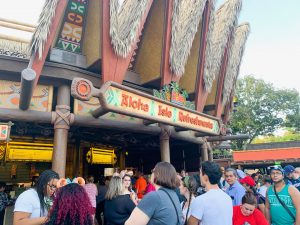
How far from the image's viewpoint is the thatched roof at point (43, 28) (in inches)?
261

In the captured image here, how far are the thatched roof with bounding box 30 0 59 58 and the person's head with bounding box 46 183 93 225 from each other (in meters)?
5.20

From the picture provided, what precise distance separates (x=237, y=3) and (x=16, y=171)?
13.2 m

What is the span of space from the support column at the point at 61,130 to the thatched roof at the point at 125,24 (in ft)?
6.68

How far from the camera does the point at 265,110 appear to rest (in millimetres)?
38312

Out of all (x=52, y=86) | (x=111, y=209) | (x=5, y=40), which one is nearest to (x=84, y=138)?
(x=52, y=86)

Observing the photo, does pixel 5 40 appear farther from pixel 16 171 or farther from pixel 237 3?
pixel 237 3

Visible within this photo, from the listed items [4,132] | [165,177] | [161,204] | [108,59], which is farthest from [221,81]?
[161,204]

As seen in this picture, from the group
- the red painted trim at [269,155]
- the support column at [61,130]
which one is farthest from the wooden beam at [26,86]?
the red painted trim at [269,155]

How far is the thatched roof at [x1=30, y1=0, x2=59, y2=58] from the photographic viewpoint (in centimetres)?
662

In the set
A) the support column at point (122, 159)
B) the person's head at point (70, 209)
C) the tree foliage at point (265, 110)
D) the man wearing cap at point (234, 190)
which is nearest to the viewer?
the person's head at point (70, 209)

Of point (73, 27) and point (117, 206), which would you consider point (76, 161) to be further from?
point (117, 206)

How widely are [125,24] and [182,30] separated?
2514 mm

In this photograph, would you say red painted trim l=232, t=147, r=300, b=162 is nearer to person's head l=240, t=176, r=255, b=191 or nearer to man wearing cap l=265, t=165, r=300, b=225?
person's head l=240, t=176, r=255, b=191

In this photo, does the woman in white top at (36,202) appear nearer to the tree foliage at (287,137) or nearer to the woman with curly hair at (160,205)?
the woman with curly hair at (160,205)
